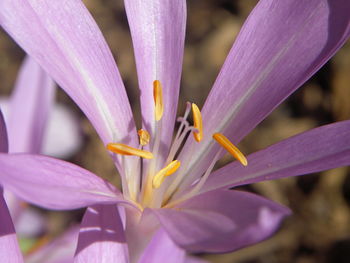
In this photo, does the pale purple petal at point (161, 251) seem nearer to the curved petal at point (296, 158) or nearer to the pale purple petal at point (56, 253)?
the curved petal at point (296, 158)

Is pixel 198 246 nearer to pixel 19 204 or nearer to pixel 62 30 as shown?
pixel 62 30

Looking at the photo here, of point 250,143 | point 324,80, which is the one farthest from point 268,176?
point 324,80

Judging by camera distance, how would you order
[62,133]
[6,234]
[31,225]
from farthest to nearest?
[62,133]
[31,225]
[6,234]

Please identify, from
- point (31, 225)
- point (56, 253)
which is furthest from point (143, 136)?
point (31, 225)

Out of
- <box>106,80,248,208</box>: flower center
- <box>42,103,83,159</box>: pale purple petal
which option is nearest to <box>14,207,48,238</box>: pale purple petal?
<box>42,103,83,159</box>: pale purple petal

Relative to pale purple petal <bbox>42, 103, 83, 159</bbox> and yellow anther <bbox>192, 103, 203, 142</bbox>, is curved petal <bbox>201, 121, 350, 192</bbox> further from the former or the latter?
pale purple petal <bbox>42, 103, 83, 159</bbox>

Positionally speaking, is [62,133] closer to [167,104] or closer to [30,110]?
[30,110]
